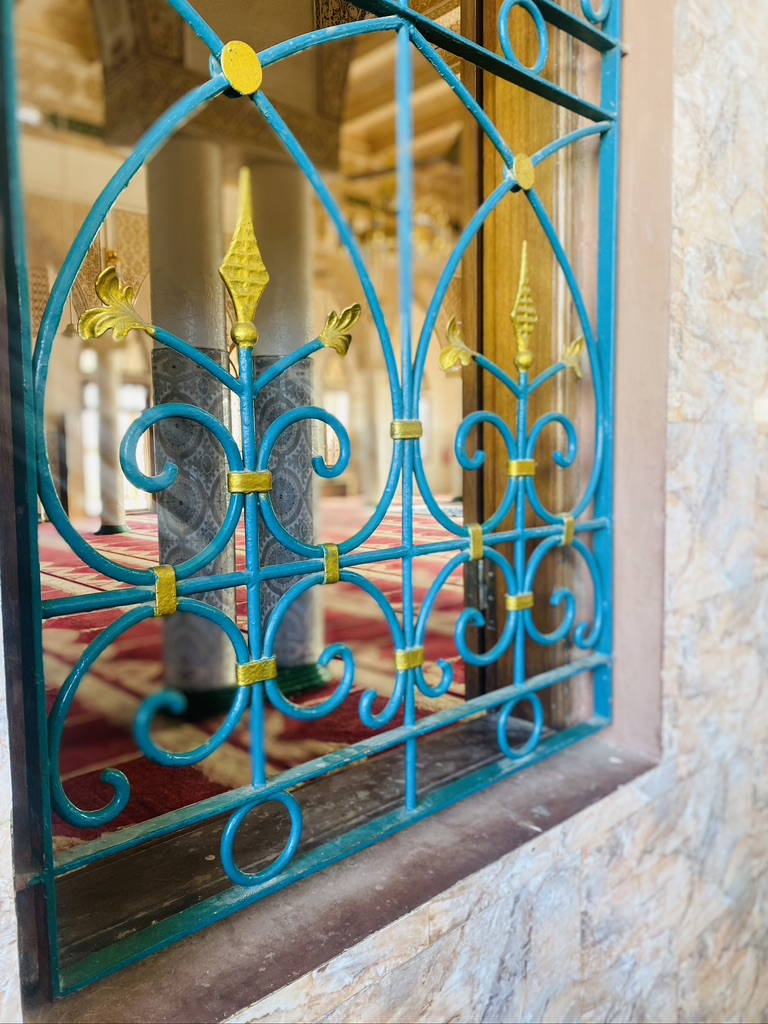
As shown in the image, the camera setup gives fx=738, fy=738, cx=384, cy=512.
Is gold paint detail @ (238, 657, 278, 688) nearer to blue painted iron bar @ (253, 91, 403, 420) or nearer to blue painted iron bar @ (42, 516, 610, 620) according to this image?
blue painted iron bar @ (42, 516, 610, 620)

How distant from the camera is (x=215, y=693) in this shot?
8.24 ft

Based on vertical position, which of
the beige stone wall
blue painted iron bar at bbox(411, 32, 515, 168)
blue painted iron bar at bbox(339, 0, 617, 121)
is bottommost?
the beige stone wall

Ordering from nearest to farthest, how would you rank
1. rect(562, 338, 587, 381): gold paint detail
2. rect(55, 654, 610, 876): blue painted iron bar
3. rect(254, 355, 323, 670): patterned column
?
rect(55, 654, 610, 876): blue painted iron bar → rect(254, 355, 323, 670): patterned column → rect(562, 338, 587, 381): gold paint detail

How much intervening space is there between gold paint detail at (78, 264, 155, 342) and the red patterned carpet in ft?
0.72

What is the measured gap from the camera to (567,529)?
1.33 metres

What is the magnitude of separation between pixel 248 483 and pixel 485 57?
745mm

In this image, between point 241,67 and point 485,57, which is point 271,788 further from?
point 485,57

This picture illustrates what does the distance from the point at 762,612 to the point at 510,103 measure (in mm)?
1229

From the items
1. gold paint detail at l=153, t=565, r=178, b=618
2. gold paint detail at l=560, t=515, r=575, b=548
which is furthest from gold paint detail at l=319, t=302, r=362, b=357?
gold paint detail at l=560, t=515, r=575, b=548

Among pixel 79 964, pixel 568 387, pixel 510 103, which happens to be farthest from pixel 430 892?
pixel 510 103

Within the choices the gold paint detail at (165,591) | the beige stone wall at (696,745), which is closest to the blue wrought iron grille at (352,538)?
the gold paint detail at (165,591)

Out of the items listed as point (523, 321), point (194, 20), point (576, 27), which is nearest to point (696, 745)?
point (523, 321)

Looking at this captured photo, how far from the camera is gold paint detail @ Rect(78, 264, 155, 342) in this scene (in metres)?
0.76

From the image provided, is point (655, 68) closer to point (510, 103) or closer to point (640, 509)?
point (510, 103)
